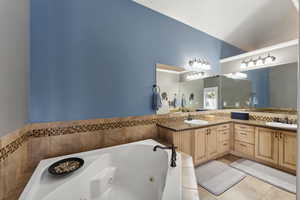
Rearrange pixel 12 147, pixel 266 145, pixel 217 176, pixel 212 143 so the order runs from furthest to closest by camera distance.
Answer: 1. pixel 212 143
2. pixel 266 145
3. pixel 217 176
4. pixel 12 147

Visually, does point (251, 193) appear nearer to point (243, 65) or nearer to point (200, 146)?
point (200, 146)

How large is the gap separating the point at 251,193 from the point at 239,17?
313 cm

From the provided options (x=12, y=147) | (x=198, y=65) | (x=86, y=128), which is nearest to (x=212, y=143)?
(x=198, y=65)

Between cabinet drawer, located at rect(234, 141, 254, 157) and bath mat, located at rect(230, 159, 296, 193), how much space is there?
169mm

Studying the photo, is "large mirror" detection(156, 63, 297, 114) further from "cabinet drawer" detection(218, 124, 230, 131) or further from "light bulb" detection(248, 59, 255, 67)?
"cabinet drawer" detection(218, 124, 230, 131)

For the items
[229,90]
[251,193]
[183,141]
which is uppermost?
[229,90]

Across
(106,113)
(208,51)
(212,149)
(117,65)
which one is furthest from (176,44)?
(212,149)

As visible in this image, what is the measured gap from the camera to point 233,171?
2123 mm

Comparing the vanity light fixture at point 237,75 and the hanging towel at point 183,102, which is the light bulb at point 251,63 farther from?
the hanging towel at point 183,102

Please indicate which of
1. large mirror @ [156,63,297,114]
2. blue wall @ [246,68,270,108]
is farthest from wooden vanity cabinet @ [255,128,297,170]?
blue wall @ [246,68,270,108]

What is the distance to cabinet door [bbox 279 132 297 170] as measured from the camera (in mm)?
1969

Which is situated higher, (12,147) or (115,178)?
(12,147)

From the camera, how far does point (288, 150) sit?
2.03 m

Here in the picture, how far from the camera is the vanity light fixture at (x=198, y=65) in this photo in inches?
106
